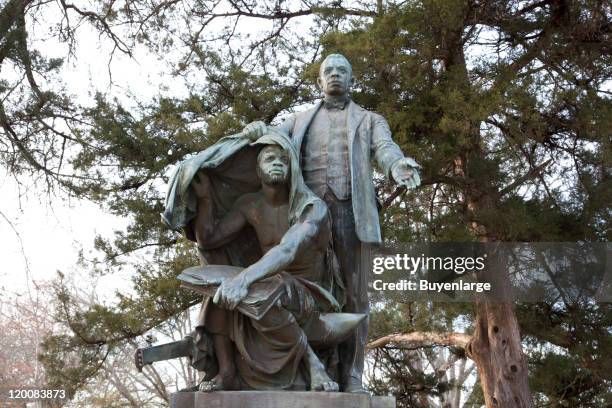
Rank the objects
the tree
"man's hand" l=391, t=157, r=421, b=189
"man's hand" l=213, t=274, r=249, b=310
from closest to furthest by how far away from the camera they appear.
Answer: "man's hand" l=213, t=274, r=249, b=310
"man's hand" l=391, t=157, r=421, b=189
the tree

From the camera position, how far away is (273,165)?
4215 mm

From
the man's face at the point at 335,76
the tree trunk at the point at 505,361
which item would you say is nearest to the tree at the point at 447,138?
the tree trunk at the point at 505,361

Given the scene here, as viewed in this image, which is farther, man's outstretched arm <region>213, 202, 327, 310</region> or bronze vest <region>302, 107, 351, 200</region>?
bronze vest <region>302, 107, 351, 200</region>

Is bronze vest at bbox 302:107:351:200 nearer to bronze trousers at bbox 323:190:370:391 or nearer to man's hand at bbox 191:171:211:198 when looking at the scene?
bronze trousers at bbox 323:190:370:391

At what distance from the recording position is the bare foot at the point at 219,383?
400cm

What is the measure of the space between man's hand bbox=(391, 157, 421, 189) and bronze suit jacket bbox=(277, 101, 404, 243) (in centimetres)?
11

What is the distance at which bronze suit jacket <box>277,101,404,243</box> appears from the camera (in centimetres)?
438

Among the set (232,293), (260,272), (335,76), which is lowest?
(232,293)

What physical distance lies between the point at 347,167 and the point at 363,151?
0.40 feet

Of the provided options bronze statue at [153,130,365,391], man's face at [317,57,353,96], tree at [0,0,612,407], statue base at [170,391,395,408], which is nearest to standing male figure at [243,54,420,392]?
man's face at [317,57,353,96]

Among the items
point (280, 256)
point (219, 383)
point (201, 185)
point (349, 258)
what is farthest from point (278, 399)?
point (201, 185)

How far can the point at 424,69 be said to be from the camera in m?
9.62

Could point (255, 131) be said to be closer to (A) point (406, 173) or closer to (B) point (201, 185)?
(B) point (201, 185)

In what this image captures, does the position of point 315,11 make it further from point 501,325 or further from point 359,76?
point 501,325
